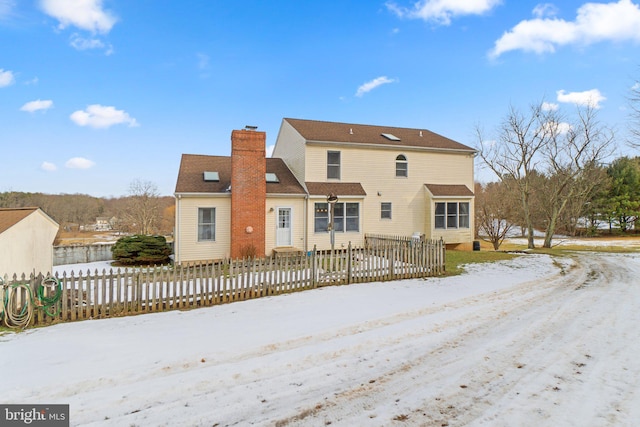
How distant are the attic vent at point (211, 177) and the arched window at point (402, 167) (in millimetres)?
10520

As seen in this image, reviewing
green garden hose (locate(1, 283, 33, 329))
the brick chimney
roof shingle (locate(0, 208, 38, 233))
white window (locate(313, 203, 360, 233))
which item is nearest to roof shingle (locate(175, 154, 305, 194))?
the brick chimney

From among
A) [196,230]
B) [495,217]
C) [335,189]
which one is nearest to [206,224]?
[196,230]

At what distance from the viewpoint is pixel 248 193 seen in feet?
48.2

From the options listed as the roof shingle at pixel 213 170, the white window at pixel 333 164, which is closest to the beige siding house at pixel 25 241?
the roof shingle at pixel 213 170

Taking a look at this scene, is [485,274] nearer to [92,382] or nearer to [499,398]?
[499,398]

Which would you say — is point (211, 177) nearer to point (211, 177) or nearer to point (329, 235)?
point (211, 177)

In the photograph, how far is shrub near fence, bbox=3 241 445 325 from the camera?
21.7 ft

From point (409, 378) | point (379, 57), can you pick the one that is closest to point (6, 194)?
point (379, 57)

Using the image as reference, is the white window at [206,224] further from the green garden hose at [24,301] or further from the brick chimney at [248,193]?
the green garden hose at [24,301]

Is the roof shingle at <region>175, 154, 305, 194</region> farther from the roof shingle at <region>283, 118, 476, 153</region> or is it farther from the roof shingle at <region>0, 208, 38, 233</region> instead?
the roof shingle at <region>0, 208, 38, 233</region>

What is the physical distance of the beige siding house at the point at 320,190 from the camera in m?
14.7

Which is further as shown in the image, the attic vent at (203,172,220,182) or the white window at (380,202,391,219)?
the white window at (380,202,391,219)

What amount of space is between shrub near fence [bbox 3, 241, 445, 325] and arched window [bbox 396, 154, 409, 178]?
8.60 meters

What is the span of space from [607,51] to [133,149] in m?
31.7
